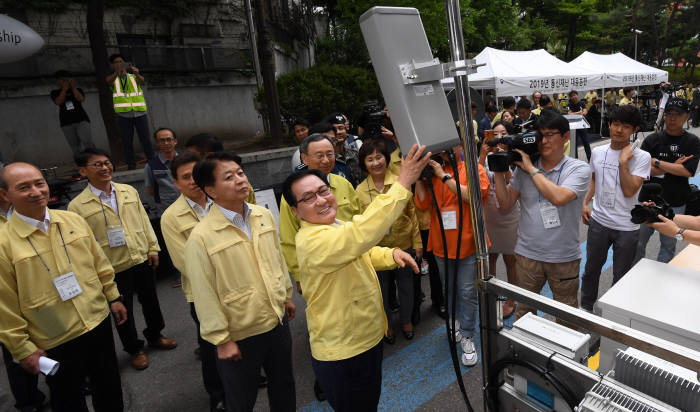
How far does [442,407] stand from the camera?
266 cm

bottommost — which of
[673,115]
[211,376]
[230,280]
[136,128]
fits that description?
[211,376]

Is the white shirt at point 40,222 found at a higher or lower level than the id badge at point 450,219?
higher

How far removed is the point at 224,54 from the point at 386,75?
1288 cm

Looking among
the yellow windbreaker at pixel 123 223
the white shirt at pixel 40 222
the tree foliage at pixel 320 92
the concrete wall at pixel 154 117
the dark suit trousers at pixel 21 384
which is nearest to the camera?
the white shirt at pixel 40 222

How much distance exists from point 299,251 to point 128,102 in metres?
6.39

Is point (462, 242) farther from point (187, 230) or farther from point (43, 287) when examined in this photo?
point (43, 287)

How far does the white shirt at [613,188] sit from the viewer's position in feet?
9.88

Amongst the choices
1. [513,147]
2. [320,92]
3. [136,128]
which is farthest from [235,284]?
[320,92]

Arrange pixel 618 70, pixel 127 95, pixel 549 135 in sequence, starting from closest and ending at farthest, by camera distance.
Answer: pixel 549 135
pixel 127 95
pixel 618 70

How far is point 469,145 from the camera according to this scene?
1383 mm

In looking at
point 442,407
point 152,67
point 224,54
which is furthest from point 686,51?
point 442,407

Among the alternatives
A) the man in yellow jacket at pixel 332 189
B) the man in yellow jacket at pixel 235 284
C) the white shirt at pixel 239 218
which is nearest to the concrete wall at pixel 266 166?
the man in yellow jacket at pixel 332 189

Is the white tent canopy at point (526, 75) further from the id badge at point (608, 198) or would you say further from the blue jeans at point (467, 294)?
the blue jeans at point (467, 294)

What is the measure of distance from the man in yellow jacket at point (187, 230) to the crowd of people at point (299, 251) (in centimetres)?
1
